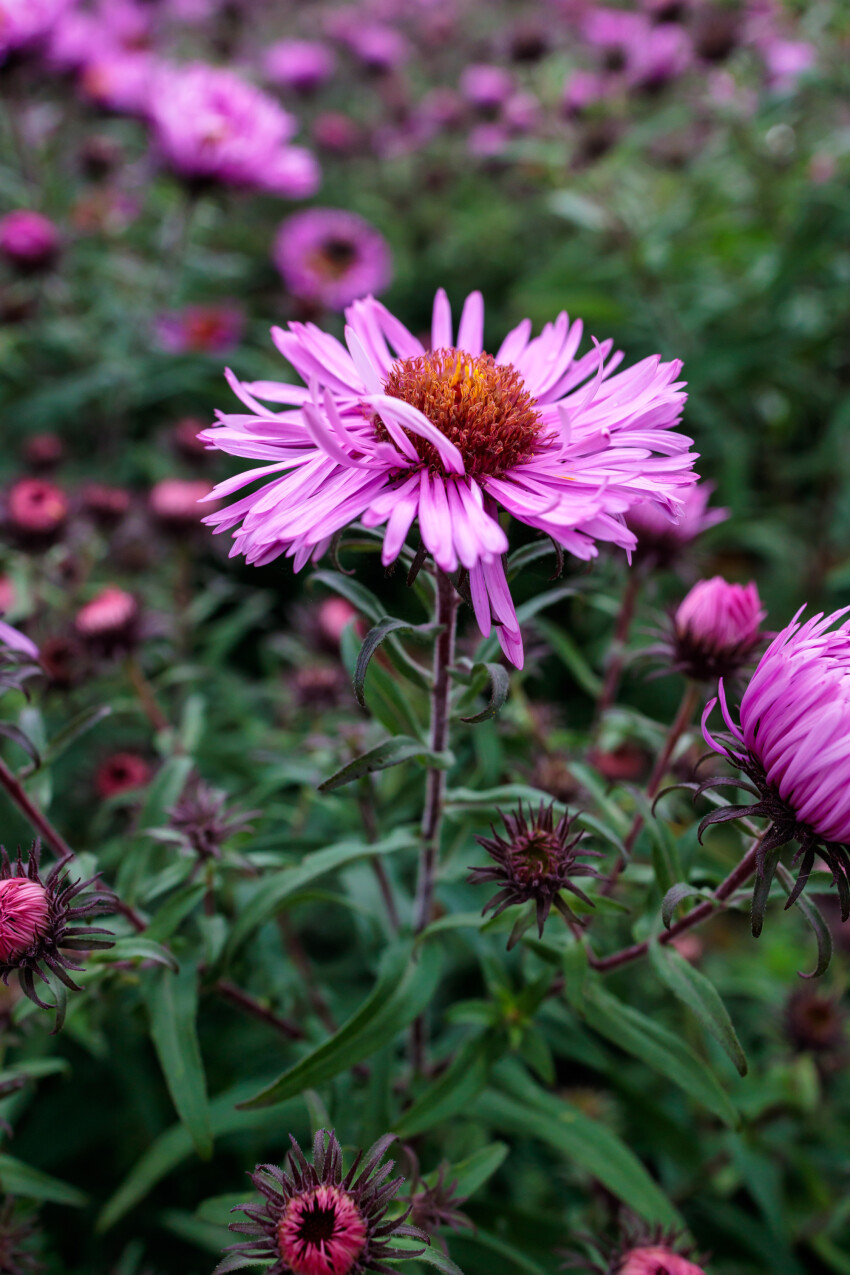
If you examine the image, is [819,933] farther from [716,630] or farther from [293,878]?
[293,878]

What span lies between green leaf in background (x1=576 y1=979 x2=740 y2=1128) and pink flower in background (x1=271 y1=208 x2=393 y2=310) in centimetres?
250

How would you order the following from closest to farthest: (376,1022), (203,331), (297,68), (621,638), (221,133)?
(376,1022) < (621,638) < (221,133) < (203,331) < (297,68)

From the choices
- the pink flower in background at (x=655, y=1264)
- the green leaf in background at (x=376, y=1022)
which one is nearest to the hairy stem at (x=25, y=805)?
the green leaf in background at (x=376, y=1022)

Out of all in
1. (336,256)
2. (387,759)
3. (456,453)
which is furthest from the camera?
(336,256)

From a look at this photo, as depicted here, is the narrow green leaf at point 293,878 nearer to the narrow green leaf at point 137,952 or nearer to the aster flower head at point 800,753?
the narrow green leaf at point 137,952

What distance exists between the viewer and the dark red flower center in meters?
0.87

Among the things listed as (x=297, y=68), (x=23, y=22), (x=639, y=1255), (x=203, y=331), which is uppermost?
(x=297, y=68)

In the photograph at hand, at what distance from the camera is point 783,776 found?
2.46ft

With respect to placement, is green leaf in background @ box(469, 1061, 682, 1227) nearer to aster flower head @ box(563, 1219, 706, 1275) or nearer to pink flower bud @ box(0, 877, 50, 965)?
aster flower head @ box(563, 1219, 706, 1275)

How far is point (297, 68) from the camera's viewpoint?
147 inches

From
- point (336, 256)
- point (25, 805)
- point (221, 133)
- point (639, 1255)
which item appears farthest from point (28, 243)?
point (639, 1255)

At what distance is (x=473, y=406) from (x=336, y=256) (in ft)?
8.33

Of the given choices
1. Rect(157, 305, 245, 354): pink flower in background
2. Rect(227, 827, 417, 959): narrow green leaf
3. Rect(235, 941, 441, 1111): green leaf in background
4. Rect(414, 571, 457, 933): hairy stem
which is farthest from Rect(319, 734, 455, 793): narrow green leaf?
Rect(157, 305, 245, 354): pink flower in background

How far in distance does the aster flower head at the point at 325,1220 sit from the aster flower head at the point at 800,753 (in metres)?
0.39
